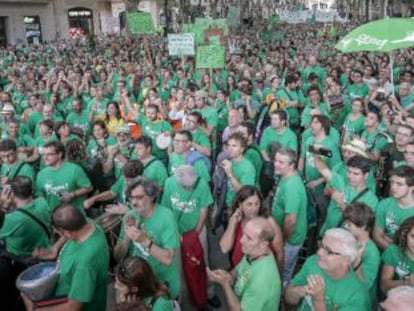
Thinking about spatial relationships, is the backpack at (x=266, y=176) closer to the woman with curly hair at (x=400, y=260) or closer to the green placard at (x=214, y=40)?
the woman with curly hair at (x=400, y=260)

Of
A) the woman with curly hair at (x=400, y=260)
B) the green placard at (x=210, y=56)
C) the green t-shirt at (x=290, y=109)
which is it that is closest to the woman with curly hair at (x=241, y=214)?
the woman with curly hair at (x=400, y=260)

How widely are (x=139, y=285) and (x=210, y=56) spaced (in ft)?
25.1

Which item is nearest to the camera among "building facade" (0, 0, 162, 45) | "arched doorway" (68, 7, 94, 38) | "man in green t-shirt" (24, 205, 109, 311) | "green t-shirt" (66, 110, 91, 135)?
"man in green t-shirt" (24, 205, 109, 311)

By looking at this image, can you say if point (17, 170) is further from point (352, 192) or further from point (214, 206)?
point (352, 192)

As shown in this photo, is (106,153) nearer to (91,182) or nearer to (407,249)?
(91,182)

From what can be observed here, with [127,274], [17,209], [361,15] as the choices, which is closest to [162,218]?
A: [127,274]

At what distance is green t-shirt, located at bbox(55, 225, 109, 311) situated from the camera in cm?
323

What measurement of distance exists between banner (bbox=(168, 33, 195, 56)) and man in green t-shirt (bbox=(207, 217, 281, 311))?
8.63m

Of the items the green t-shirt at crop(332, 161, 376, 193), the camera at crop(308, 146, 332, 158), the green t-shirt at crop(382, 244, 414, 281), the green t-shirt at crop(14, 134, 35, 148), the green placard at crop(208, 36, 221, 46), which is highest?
the green placard at crop(208, 36, 221, 46)

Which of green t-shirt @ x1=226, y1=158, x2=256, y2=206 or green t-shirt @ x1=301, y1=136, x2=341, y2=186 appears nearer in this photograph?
green t-shirt @ x1=226, y1=158, x2=256, y2=206

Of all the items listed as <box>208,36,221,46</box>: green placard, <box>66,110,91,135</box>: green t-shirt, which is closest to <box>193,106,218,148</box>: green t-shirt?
<box>66,110,91,135</box>: green t-shirt

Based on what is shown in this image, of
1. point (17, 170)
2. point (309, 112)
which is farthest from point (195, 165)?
point (309, 112)

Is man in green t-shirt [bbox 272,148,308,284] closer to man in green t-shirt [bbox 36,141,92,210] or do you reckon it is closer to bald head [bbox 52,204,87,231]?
bald head [bbox 52,204,87,231]

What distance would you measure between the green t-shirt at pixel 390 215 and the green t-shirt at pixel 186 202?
1.50m
